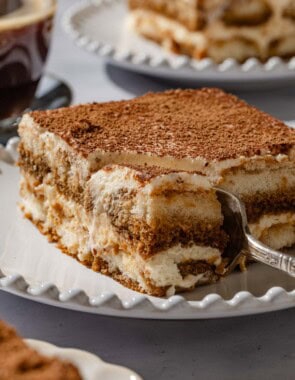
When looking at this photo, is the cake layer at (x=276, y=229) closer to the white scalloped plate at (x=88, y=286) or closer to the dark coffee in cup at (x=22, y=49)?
the white scalloped plate at (x=88, y=286)

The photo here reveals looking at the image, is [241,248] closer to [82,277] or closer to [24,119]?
[82,277]

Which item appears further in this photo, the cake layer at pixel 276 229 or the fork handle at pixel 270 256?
the cake layer at pixel 276 229

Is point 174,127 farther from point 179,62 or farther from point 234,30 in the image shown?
point 234,30

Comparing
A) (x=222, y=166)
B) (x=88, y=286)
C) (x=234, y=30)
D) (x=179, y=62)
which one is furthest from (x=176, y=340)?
(x=234, y=30)

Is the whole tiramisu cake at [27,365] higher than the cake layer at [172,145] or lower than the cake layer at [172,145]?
higher

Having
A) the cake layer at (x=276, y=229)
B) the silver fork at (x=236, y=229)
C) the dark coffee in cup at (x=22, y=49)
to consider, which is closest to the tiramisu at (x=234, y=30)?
the dark coffee in cup at (x=22, y=49)

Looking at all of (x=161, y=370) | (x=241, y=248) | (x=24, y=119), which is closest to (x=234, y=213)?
(x=241, y=248)
